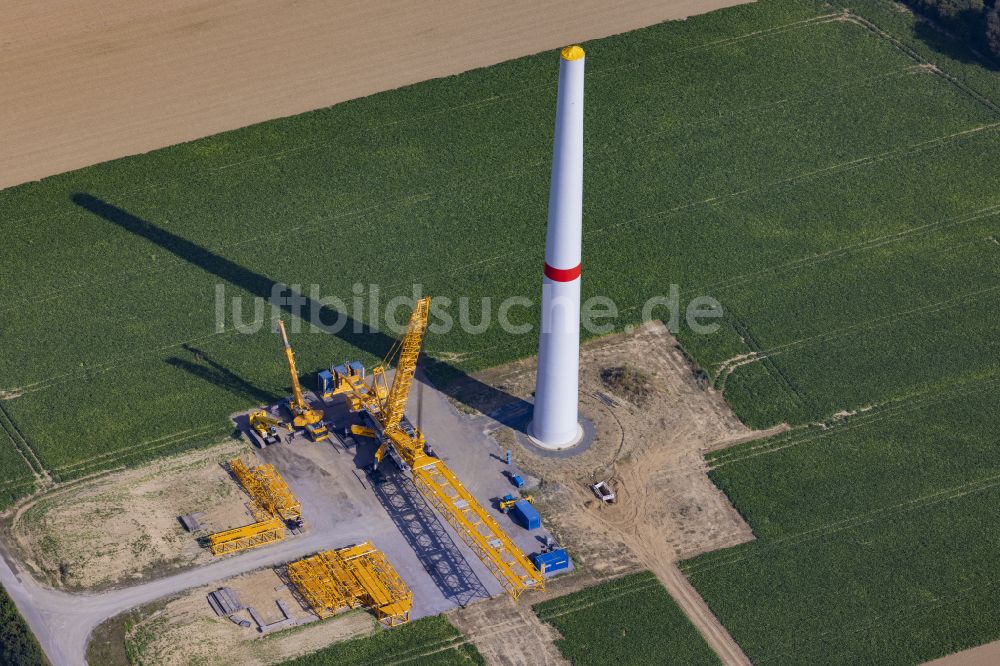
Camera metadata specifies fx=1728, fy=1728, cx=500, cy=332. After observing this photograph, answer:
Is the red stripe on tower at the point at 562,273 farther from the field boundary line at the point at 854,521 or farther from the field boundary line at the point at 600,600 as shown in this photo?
the field boundary line at the point at 854,521

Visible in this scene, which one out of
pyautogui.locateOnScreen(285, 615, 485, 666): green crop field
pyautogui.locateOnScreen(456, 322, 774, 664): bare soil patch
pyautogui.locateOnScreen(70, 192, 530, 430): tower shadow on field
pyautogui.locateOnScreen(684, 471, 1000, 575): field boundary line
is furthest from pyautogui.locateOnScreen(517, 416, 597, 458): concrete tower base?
pyautogui.locateOnScreen(285, 615, 485, 666): green crop field

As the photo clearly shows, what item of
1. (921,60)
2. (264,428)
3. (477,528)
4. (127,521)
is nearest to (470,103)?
(921,60)

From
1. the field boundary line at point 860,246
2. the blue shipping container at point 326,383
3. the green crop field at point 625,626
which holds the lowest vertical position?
the green crop field at point 625,626

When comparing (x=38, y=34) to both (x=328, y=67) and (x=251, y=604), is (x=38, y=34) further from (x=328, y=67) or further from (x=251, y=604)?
(x=251, y=604)

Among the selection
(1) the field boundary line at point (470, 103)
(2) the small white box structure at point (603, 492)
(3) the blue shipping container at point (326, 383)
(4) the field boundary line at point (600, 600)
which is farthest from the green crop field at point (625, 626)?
(1) the field boundary line at point (470, 103)

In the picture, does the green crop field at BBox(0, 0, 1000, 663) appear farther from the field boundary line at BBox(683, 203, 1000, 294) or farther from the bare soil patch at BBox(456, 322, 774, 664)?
the bare soil patch at BBox(456, 322, 774, 664)

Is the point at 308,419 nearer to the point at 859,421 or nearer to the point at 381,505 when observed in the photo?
the point at 381,505
